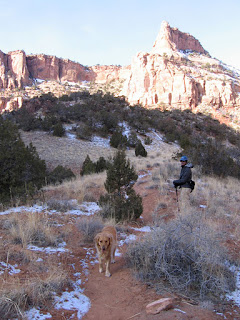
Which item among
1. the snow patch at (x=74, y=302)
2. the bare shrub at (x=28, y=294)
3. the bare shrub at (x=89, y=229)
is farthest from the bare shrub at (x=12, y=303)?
the bare shrub at (x=89, y=229)

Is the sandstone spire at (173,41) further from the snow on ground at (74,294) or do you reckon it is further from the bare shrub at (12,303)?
the bare shrub at (12,303)

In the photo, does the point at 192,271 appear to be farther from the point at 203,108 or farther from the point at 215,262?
the point at 203,108

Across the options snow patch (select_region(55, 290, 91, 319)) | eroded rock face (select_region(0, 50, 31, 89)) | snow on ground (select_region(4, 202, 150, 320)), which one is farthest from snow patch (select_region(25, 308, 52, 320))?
eroded rock face (select_region(0, 50, 31, 89))

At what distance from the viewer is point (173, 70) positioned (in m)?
57.8

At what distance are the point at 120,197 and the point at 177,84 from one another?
54.0m

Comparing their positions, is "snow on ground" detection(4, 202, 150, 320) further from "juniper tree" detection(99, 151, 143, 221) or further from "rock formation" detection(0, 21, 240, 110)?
"rock formation" detection(0, 21, 240, 110)

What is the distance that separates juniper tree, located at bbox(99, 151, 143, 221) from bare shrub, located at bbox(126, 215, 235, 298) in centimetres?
229

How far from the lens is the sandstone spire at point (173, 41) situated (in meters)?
76.4

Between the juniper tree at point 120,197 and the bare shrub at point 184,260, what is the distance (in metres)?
2.29

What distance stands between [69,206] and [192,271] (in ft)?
14.0

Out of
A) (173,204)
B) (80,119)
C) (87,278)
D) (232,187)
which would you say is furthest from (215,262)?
(80,119)

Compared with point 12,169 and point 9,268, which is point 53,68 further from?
point 9,268

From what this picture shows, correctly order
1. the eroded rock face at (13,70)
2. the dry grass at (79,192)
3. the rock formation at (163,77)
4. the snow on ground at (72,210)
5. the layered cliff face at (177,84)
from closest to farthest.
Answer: the snow on ground at (72,210)
the dry grass at (79,192)
the layered cliff face at (177,84)
the rock formation at (163,77)
the eroded rock face at (13,70)

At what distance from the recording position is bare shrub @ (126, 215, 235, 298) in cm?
282
